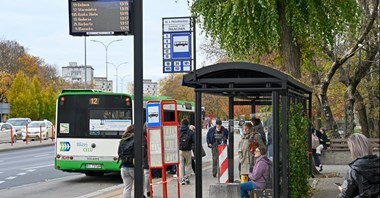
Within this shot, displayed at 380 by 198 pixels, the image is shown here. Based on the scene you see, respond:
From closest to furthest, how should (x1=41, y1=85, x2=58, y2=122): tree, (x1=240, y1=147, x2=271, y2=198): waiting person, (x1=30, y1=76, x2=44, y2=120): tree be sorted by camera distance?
1. (x1=240, y1=147, x2=271, y2=198): waiting person
2. (x1=30, y1=76, x2=44, y2=120): tree
3. (x1=41, y1=85, x2=58, y2=122): tree

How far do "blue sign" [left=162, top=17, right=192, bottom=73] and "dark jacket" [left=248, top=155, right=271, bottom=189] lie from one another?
209cm

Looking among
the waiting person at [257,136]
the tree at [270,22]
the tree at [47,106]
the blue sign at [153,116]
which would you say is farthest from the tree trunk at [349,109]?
the tree at [47,106]

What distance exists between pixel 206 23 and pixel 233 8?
1418mm

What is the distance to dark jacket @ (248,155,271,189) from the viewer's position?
35.2 feet

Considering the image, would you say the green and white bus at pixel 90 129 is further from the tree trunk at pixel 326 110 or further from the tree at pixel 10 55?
the tree at pixel 10 55

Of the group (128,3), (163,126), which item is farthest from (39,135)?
(128,3)

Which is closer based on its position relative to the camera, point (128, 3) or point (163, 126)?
point (128, 3)

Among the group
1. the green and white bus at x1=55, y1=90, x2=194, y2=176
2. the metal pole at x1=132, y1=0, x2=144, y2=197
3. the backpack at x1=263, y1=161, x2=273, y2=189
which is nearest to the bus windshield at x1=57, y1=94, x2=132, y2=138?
the green and white bus at x1=55, y1=90, x2=194, y2=176

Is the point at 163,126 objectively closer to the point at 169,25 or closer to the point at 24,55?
the point at 169,25

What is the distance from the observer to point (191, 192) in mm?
15805

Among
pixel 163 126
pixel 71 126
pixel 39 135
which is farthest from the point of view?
pixel 39 135

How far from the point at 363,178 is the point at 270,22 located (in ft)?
31.7

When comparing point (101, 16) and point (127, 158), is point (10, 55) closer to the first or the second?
point (127, 158)

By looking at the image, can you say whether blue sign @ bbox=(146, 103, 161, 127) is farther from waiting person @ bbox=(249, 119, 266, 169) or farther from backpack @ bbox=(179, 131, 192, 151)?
backpack @ bbox=(179, 131, 192, 151)
